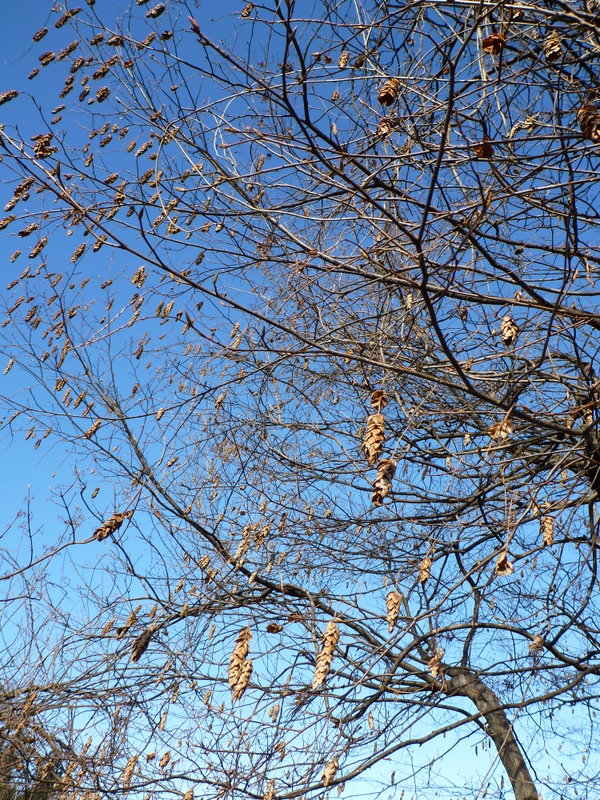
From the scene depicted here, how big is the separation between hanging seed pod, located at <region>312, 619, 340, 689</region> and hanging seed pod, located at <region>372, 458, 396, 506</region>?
54cm

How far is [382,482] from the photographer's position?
1.93 metres

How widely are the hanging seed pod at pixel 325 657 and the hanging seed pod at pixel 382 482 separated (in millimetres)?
538


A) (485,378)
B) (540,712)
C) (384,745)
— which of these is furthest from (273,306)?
(540,712)

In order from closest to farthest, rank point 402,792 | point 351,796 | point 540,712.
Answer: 1. point 351,796
2. point 402,792
3. point 540,712

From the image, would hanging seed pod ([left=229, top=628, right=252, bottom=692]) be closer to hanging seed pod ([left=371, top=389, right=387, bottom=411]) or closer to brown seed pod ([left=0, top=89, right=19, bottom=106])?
hanging seed pod ([left=371, top=389, right=387, bottom=411])

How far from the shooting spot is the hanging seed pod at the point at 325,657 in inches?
81.3

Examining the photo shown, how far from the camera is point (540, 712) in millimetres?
4855

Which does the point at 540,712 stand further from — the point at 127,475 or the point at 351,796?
the point at 127,475

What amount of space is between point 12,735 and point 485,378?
3.74 metres

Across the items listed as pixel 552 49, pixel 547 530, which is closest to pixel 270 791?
pixel 547 530

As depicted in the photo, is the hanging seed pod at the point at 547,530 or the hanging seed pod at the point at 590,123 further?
the hanging seed pod at the point at 547,530

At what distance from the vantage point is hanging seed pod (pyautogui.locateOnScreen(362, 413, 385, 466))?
6.68ft

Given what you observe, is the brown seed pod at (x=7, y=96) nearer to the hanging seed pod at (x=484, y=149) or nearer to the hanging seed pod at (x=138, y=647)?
the hanging seed pod at (x=484, y=149)

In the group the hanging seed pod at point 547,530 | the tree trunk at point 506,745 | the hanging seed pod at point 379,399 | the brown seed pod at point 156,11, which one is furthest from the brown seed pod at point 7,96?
the tree trunk at point 506,745
